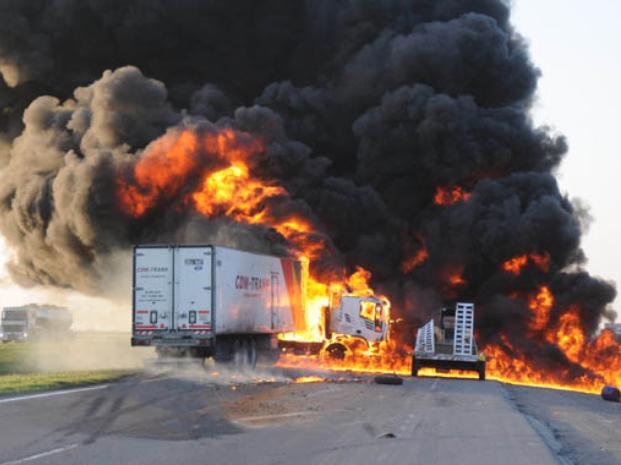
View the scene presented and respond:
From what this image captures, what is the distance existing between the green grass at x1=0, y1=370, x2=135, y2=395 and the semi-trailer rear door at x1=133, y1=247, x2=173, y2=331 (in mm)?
1710

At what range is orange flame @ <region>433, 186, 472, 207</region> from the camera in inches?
2071

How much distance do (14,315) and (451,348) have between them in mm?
42461

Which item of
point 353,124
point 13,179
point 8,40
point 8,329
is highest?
point 8,40

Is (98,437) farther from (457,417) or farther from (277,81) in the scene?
(277,81)

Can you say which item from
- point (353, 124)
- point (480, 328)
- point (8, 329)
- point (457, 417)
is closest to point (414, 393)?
point (457, 417)

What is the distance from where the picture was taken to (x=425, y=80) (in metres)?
52.5

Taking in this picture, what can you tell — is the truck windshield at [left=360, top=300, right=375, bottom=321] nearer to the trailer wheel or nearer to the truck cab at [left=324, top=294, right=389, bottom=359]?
the truck cab at [left=324, top=294, right=389, bottom=359]

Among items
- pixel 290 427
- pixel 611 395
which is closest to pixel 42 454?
pixel 290 427

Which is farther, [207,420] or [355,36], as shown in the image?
[355,36]

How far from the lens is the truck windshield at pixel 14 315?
70125 millimetres

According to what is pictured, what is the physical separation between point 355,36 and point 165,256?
27670 mm

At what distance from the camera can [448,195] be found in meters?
52.9

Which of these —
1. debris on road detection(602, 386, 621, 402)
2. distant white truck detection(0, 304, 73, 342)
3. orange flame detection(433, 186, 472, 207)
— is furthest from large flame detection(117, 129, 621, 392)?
distant white truck detection(0, 304, 73, 342)

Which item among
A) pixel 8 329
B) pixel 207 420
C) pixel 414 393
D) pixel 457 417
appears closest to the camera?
pixel 207 420
